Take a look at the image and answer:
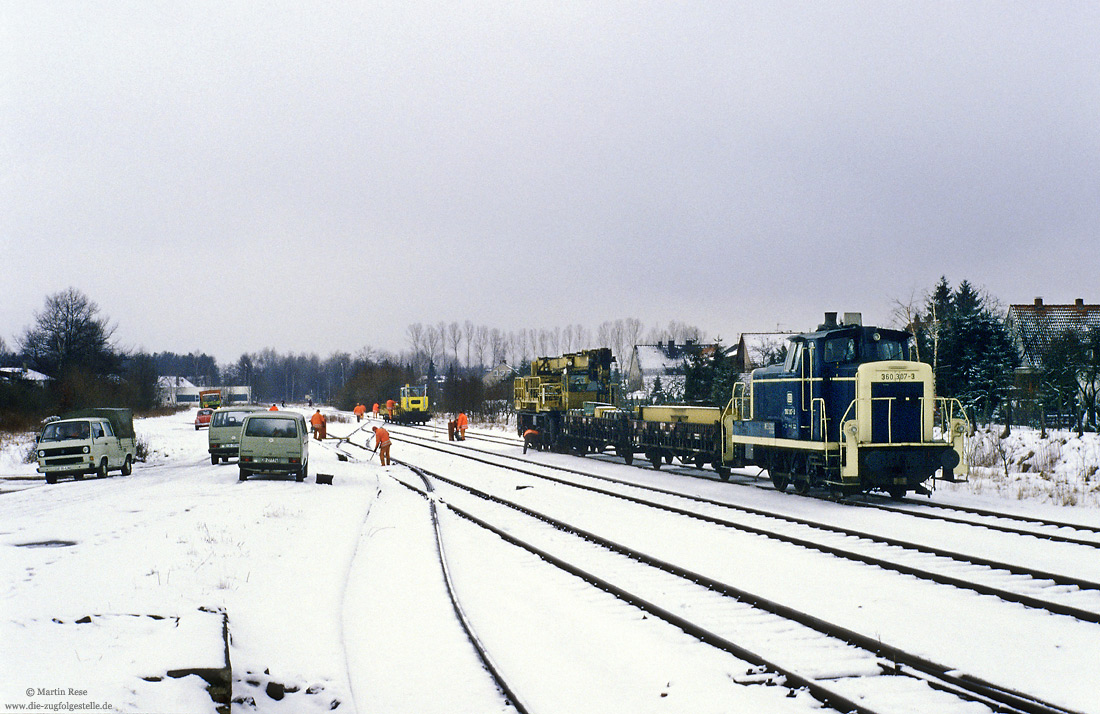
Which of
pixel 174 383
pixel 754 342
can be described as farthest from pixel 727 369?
pixel 174 383

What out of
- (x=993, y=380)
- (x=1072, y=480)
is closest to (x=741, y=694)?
(x=1072, y=480)

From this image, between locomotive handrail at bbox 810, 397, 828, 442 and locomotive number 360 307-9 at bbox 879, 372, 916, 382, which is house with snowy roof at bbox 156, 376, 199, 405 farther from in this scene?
locomotive number 360 307-9 at bbox 879, 372, 916, 382

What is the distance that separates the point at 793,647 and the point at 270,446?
17.0 m

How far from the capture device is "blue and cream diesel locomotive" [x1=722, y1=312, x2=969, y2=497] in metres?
15.9

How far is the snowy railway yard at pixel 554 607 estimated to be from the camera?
5828 mm

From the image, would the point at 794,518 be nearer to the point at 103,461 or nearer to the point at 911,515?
the point at 911,515

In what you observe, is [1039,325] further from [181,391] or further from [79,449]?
[181,391]

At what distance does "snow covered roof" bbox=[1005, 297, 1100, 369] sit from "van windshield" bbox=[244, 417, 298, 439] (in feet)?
142

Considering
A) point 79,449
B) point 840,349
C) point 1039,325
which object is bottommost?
point 79,449

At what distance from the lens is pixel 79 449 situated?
80.0 feet

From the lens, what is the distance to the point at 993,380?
37188mm

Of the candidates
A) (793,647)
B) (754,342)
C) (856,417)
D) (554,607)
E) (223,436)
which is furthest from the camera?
(754,342)

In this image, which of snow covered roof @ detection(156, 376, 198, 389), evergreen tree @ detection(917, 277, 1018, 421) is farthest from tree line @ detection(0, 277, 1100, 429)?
snow covered roof @ detection(156, 376, 198, 389)

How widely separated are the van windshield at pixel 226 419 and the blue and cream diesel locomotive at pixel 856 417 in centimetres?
1930
